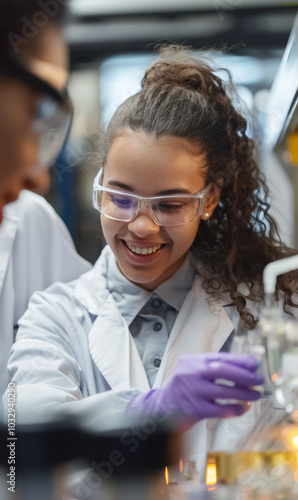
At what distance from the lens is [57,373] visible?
1.44 m

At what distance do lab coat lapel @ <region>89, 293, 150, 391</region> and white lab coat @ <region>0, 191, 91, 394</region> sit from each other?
1.09 ft

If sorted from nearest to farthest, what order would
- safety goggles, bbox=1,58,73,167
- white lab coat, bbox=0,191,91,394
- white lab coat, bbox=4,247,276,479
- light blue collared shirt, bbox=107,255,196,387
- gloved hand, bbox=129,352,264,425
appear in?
safety goggles, bbox=1,58,73,167, gloved hand, bbox=129,352,264,425, white lab coat, bbox=4,247,276,479, light blue collared shirt, bbox=107,255,196,387, white lab coat, bbox=0,191,91,394

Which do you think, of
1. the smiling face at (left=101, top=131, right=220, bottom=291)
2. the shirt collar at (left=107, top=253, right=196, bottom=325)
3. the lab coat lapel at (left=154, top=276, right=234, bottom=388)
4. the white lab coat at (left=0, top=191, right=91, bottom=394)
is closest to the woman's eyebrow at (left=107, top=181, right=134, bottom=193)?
the smiling face at (left=101, top=131, right=220, bottom=291)

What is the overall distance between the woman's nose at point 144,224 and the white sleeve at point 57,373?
0.33m

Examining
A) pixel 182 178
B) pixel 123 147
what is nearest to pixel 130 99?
pixel 123 147

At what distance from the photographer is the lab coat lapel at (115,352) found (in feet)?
4.81

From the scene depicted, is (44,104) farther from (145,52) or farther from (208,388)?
(145,52)

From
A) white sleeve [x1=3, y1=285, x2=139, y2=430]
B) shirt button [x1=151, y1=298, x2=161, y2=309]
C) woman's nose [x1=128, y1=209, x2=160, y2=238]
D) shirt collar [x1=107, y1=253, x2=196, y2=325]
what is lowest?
white sleeve [x1=3, y1=285, x2=139, y2=430]

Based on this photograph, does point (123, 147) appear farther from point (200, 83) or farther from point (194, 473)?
point (194, 473)

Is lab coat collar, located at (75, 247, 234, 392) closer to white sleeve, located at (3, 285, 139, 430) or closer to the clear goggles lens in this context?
white sleeve, located at (3, 285, 139, 430)

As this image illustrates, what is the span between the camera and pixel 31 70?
0.96m

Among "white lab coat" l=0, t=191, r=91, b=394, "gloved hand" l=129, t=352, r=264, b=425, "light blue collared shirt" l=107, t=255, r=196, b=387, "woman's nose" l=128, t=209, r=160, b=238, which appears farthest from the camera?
"white lab coat" l=0, t=191, r=91, b=394

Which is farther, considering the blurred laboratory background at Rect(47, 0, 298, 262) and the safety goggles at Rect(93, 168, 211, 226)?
the blurred laboratory background at Rect(47, 0, 298, 262)

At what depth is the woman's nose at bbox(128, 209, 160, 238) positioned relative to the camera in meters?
1.42
